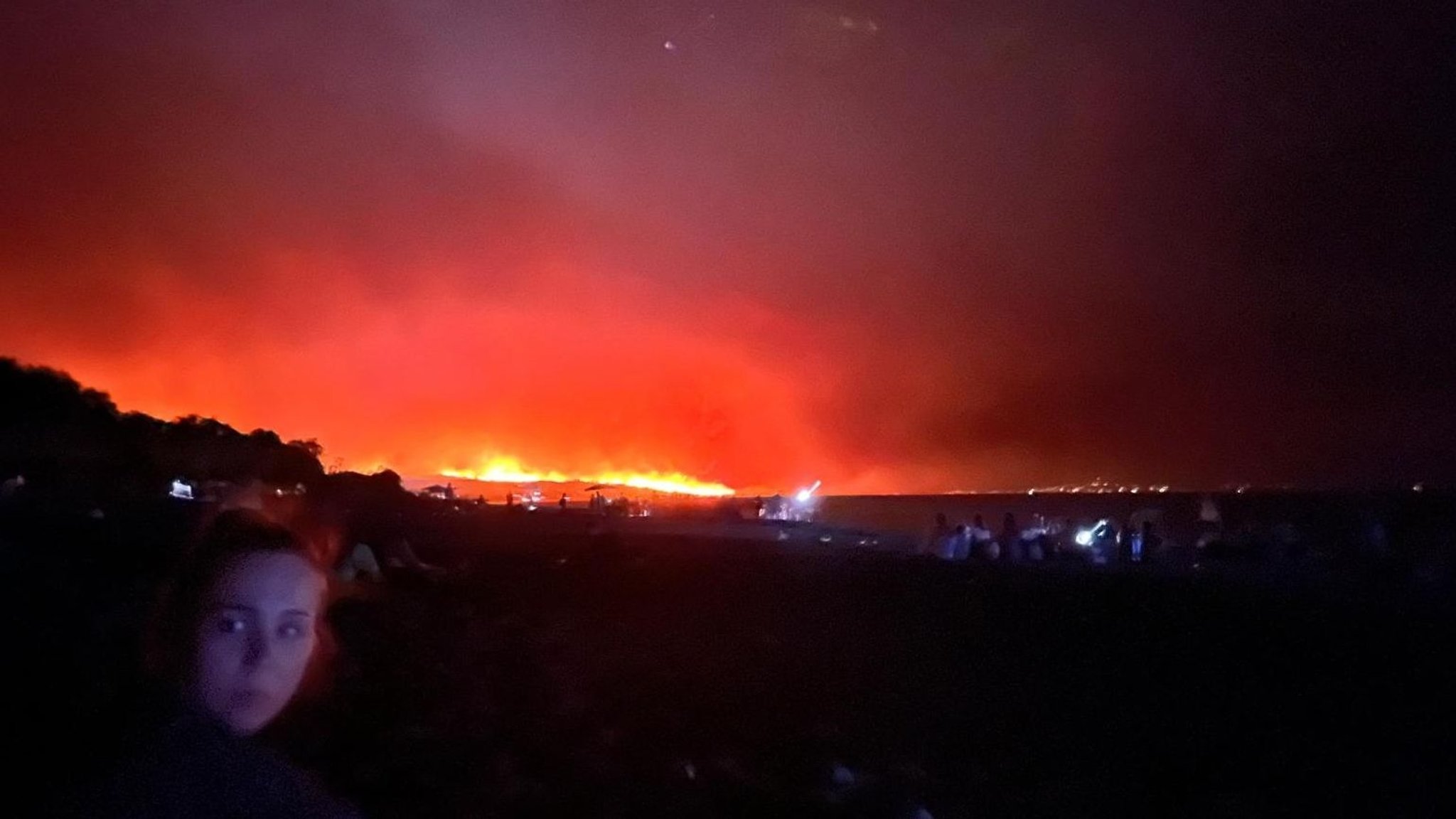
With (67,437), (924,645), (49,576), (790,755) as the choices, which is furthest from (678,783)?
(67,437)

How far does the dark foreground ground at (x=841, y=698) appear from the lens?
9.38m

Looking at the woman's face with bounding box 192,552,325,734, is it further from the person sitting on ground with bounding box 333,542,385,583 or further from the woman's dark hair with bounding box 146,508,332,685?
the person sitting on ground with bounding box 333,542,385,583

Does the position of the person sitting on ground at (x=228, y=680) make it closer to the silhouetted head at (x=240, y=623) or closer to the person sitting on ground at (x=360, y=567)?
the silhouetted head at (x=240, y=623)

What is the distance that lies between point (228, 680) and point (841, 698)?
1084 cm

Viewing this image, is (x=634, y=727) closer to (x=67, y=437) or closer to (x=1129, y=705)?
(x=1129, y=705)

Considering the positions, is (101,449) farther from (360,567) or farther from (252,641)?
(252,641)

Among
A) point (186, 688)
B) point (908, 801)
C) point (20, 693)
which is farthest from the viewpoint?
point (20, 693)

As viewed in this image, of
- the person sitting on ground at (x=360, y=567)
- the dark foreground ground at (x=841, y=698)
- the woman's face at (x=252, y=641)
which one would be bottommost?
the dark foreground ground at (x=841, y=698)

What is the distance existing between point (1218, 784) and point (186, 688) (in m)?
9.54

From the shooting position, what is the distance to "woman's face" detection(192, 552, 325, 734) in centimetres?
220

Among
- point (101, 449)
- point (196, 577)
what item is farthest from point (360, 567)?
point (101, 449)

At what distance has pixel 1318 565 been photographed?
24922mm

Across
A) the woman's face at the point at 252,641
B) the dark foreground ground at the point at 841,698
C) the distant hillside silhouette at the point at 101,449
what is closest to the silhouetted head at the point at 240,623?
the woman's face at the point at 252,641

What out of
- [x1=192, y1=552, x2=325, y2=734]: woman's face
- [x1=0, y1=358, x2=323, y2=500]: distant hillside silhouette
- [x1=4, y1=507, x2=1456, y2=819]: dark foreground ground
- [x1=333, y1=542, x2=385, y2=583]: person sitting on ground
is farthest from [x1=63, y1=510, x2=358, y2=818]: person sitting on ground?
[x1=0, y1=358, x2=323, y2=500]: distant hillside silhouette
